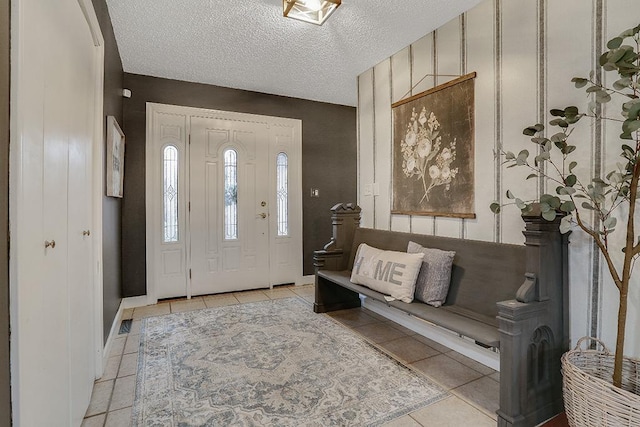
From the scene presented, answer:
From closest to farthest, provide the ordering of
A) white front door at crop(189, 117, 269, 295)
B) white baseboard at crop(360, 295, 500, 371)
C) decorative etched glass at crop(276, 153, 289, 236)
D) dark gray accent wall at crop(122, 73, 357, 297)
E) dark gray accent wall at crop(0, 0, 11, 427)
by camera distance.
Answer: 1. dark gray accent wall at crop(0, 0, 11, 427)
2. white baseboard at crop(360, 295, 500, 371)
3. dark gray accent wall at crop(122, 73, 357, 297)
4. white front door at crop(189, 117, 269, 295)
5. decorative etched glass at crop(276, 153, 289, 236)

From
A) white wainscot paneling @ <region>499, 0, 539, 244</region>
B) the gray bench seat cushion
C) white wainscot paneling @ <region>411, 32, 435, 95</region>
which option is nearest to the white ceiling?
white wainscot paneling @ <region>411, 32, 435, 95</region>

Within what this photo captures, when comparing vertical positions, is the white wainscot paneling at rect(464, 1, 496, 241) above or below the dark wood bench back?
above

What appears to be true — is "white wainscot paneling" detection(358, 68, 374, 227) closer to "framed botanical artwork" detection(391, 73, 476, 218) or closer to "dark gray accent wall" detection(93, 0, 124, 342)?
"framed botanical artwork" detection(391, 73, 476, 218)

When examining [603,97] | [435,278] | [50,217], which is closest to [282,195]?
[435,278]

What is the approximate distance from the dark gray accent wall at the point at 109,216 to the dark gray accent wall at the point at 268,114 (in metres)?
0.37

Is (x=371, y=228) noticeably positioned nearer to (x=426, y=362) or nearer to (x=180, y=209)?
(x=426, y=362)

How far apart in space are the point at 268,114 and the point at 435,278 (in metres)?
3.13

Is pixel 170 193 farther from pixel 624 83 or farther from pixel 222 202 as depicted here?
pixel 624 83

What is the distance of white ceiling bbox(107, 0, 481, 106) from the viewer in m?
2.46

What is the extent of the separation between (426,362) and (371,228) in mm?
1482

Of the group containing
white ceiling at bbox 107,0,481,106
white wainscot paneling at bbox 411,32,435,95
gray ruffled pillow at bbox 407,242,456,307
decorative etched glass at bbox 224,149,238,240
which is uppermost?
white ceiling at bbox 107,0,481,106

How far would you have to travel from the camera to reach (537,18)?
202cm

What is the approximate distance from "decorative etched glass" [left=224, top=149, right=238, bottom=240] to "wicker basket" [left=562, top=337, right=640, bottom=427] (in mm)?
3550

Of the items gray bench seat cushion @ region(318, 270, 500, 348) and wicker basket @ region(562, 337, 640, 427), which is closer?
wicker basket @ region(562, 337, 640, 427)
